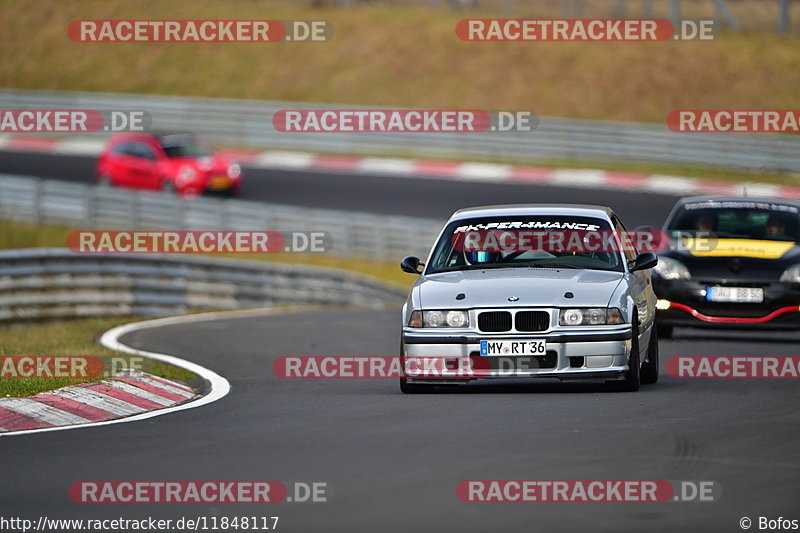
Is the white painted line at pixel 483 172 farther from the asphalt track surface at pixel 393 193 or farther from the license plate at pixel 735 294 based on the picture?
the license plate at pixel 735 294

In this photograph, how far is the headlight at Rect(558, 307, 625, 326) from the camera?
1090cm

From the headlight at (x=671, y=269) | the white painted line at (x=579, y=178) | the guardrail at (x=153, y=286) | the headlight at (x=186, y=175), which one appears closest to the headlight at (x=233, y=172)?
the headlight at (x=186, y=175)

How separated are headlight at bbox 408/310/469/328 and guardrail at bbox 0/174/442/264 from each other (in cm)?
2009

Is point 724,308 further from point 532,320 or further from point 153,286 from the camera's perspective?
point 153,286

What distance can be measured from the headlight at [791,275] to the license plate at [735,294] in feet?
0.87

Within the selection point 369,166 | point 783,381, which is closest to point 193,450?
point 783,381

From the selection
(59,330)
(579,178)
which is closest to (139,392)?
(59,330)

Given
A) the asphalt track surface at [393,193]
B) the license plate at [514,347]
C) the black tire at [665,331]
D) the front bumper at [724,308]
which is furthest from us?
the asphalt track surface at [393,193]

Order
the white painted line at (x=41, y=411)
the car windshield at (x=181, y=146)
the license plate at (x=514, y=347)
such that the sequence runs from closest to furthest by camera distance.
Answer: the white painted line at (x=41, y=411)
the license plate at (x=514, y=347)
the car windshield at (x=181, y=146)

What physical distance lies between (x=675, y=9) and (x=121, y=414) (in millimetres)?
37047

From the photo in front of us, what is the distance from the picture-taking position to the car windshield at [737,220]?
53.2 ft

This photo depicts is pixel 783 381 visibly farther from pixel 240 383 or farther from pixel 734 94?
pixel 734 94

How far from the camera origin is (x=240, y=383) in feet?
41.6

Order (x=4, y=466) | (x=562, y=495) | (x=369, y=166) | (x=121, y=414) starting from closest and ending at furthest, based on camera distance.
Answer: (x=562, y=495)
(x=4, y=466)
(x=121, y=414)
(x=369, y=166)
